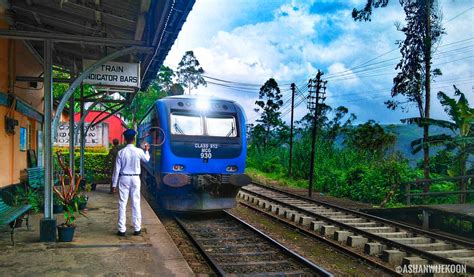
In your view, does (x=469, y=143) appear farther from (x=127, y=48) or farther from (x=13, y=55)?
(x=13, y=55)

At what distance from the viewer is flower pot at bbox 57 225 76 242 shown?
5875mm

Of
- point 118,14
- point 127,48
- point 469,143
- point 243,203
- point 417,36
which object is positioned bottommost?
point 243,203

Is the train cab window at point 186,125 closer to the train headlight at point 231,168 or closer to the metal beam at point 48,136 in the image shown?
the train headlight at point 231,168

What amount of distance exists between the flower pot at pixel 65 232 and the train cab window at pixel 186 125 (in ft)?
12.7

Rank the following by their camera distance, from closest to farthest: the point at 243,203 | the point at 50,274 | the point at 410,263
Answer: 1. the point at 50,274
2. the point at 410,263
3. the point at 243,203

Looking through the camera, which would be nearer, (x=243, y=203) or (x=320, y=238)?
(x=320, y=238)

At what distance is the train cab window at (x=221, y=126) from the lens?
9.77m

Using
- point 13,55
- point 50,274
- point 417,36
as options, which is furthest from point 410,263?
point 417,36

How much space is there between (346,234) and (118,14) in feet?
19.2

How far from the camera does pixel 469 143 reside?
11.9 m

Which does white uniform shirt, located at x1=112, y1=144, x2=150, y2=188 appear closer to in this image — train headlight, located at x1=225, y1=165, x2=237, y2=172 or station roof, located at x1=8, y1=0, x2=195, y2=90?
station roof, located at x1=8, y1=0, x2=195, y2=90

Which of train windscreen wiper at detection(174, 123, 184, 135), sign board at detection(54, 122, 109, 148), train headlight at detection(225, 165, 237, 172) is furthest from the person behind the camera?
sign board at detection(54, 122, 109, 148)

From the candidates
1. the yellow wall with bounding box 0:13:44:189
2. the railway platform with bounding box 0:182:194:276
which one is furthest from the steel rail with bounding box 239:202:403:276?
the yellow wall with bounding box 0:13:44:189

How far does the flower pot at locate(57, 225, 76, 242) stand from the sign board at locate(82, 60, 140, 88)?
3351 mm
